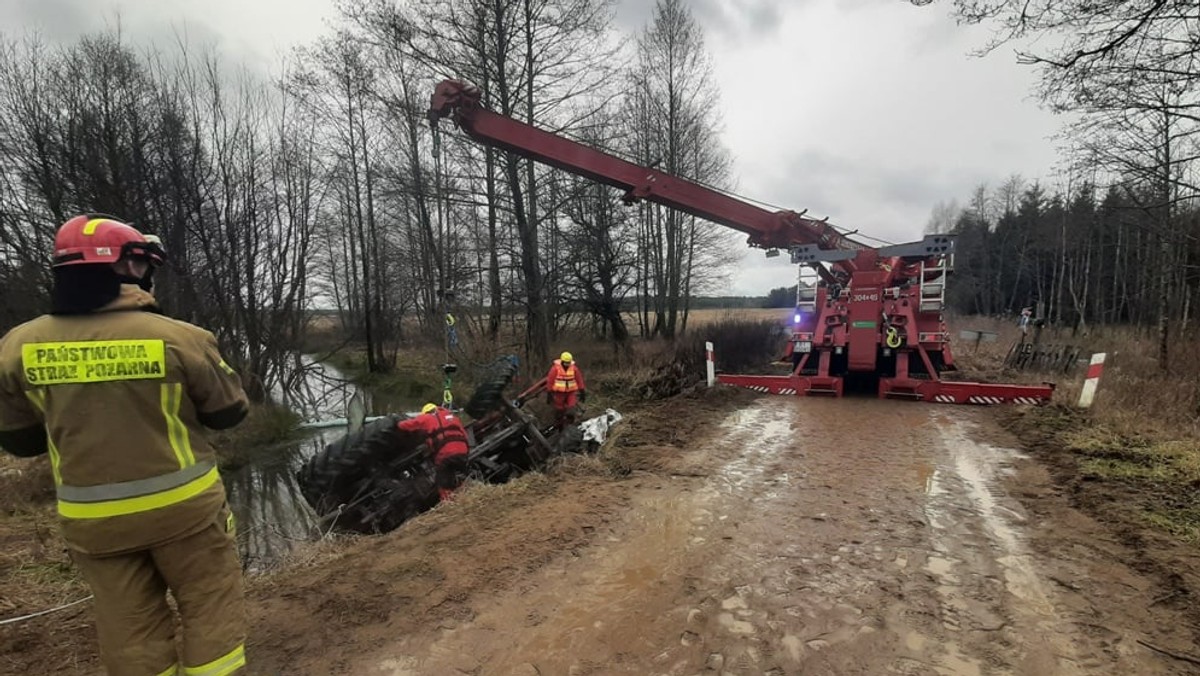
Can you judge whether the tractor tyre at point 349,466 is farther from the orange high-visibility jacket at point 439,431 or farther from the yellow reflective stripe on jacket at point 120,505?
the yellow reflective stripe on jacket at point 120,505

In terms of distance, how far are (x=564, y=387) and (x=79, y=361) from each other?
6585 millimetres

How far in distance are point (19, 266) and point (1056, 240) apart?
46880mm

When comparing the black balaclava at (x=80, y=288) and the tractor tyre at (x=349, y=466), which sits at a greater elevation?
the black balaclava at (x=80, y=288)

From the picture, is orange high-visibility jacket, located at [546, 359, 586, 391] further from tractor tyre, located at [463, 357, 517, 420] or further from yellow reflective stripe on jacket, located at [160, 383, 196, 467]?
yellow reflective stripe on jacket, located at [160, 383, 196, 467]

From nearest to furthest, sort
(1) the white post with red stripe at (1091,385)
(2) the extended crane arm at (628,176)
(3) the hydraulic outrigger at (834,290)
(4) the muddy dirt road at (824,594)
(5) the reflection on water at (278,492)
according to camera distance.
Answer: (4) the muddy dirt road at (824,594) < (5) the reflection on water at (278,492) < (1) the white post with red stripe at (1091,385) < (2) the extended crane arm at (628,176) < (3) the hydraulic outrigger at (834,290)

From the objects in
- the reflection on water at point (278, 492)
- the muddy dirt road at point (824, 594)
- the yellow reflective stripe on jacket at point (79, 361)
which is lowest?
the reflection on water at point (278, 492)

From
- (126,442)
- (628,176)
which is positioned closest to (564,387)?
(628,176)

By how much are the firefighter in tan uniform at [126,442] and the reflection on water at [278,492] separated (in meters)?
3.01

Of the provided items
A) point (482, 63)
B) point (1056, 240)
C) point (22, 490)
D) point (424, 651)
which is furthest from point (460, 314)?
point (1056, 240)

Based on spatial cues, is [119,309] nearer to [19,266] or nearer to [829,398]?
[829,398]

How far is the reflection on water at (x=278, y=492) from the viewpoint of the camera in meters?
6.29

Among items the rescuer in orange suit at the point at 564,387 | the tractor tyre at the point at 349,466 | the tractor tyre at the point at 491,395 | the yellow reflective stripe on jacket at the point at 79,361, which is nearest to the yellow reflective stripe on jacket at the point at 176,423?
the yellow reflective stripe on jacket at the point at 79,361

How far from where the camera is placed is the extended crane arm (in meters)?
8.72

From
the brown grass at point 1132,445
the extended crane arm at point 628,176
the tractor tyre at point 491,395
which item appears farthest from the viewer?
the extended crane arm at point 628,176
